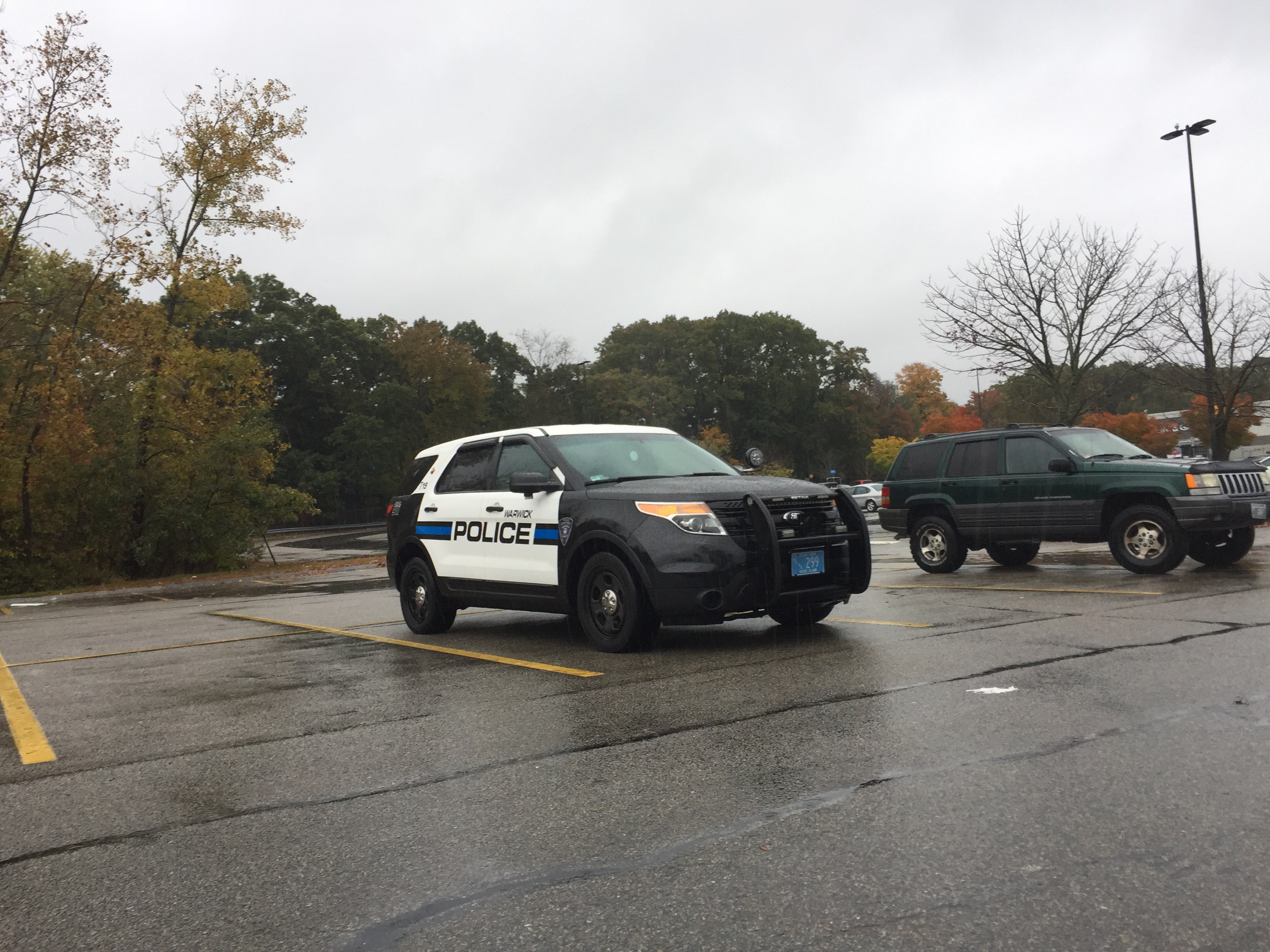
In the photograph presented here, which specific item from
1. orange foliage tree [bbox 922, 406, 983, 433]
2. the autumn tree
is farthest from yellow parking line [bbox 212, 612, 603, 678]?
the autumn tree

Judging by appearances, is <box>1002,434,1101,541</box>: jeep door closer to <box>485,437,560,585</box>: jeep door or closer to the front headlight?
the front headlight

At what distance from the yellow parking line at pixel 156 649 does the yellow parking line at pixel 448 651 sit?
355 millimetres

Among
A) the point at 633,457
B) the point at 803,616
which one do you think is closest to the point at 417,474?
the point at 633,457

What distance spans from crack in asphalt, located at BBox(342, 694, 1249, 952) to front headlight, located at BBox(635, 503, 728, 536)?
3341 millimetres

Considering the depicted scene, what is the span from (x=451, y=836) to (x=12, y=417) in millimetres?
24450

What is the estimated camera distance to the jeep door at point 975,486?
13781 mm

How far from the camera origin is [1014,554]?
14953 millimetres

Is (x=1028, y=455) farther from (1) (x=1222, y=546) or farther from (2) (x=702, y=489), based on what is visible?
(2) (x=702, y=489)

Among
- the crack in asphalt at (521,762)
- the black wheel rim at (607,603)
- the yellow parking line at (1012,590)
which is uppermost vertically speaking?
the black wheel rim at (607,603)

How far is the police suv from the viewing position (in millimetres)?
7801

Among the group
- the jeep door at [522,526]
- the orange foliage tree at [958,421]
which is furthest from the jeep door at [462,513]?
the orange foliage tree at [958,421]

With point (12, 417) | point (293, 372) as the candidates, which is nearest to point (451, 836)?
point (12, 417)

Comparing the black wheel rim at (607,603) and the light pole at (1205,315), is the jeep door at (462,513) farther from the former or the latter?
the light pole at (1205,315)

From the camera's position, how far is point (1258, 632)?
7590mm
